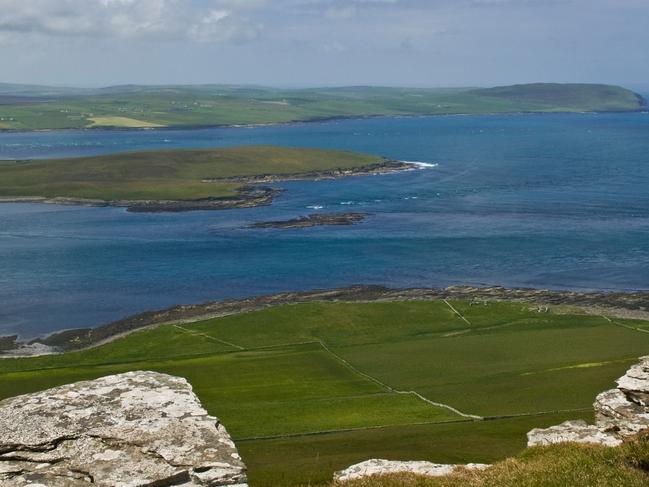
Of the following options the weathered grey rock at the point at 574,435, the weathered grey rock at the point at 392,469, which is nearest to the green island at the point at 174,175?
the weathered grey rock at the point at 574,435

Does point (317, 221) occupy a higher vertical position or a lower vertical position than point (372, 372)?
lower

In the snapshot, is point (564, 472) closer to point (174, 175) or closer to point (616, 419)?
point (616, 419)

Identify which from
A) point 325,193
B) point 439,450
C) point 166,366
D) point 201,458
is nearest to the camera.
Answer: point 201,458

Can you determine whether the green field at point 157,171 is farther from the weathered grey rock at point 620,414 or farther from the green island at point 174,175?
the weathered grey rock at point 620,414

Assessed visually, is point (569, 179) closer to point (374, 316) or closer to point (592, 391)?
point (374, 316)

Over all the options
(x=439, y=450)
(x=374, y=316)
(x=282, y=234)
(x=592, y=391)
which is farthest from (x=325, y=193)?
(x=439, y=450)

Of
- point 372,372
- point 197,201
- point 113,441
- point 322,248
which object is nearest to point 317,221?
point 322,248
